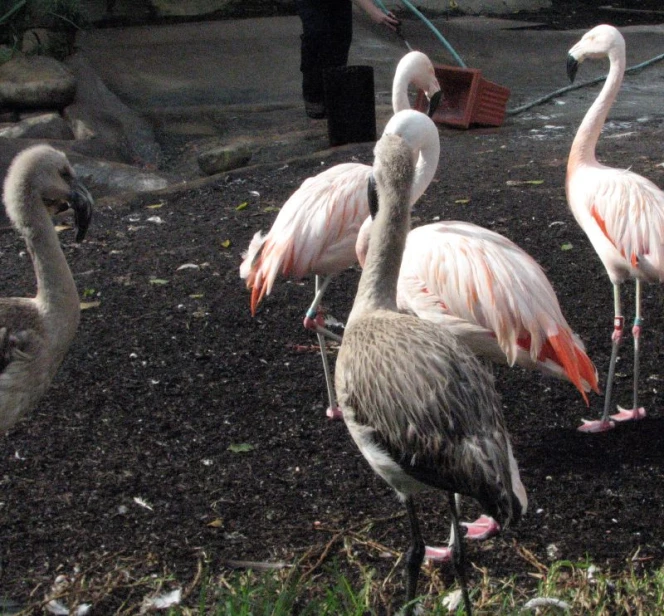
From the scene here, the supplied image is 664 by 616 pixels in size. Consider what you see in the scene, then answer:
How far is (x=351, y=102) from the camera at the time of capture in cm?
857

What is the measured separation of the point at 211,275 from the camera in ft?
19.6

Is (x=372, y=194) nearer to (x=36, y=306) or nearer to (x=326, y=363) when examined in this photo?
(x=326, y=363)

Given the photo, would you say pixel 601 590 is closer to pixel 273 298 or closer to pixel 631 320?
pixel 631 320

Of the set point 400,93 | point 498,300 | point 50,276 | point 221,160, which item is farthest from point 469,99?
point 50,276

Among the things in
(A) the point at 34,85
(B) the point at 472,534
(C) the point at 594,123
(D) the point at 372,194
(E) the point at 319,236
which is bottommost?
(B) the point at 472,534

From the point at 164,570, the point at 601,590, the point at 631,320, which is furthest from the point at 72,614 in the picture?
the point at 631,320

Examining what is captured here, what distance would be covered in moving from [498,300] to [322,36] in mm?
6296

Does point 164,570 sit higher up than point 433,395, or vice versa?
point 433,395

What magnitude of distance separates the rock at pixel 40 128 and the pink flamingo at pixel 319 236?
5.10 metres

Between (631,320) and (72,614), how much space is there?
11.1ft

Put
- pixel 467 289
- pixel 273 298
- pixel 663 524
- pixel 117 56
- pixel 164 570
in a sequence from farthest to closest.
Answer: pixel 117 56, pixel 273 298, pixel 467 289, pixel 663 524, pixel 164 570

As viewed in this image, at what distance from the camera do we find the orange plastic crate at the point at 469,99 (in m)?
8.95

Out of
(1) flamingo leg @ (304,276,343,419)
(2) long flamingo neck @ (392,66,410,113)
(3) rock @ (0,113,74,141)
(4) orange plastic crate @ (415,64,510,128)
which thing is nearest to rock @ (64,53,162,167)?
(3) rock @ (0,113,74,141)

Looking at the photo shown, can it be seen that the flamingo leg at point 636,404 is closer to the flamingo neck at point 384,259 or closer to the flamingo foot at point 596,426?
the flamingo foot at point 596,426
